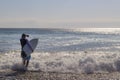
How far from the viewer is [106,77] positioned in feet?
50.4

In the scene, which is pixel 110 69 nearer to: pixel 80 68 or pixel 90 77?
pixel 80 68

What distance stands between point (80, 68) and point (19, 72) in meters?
3.85

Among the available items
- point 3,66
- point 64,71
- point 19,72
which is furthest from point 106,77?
point 3,66

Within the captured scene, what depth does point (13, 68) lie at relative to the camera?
17.6 metres

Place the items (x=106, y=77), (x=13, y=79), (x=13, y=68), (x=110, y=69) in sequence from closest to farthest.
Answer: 1. (x=13, y=79)
2. (x=106, y=77)
3. (x=13, y=68)
4. (x=110, y=69)

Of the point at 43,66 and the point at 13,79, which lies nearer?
the point at 13,79

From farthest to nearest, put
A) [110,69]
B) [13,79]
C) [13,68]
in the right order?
1. [110,69]
2. [13,68]
3. [13,79]

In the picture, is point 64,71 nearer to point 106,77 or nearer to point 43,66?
point 43,66

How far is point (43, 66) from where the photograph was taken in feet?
62.7

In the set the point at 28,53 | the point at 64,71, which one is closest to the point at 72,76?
the point at 64,71

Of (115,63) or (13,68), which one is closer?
(13,68)

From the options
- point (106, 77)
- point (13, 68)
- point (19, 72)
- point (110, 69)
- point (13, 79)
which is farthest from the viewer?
point (110, 69)

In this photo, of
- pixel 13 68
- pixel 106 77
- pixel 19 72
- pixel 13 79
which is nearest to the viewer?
pixel 13 79

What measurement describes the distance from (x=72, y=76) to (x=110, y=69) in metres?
4.06
